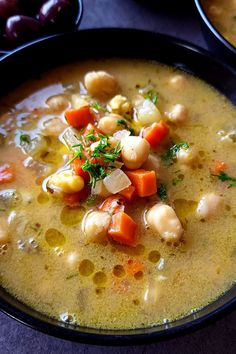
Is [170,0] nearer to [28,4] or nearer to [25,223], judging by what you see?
[28,4]

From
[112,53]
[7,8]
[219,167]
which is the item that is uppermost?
[7,8]

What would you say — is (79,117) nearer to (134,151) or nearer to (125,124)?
(125,124)

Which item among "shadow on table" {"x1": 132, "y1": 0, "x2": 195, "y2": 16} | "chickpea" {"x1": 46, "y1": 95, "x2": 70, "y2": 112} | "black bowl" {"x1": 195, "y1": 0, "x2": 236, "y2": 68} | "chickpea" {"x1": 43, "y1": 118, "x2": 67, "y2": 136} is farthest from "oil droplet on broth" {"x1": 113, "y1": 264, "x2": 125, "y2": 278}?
"shadow on table" {"x1": 132, "y1": 0, "x2": 195, "y2": 16}

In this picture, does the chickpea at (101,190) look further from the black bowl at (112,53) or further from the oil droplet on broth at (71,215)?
the black bowl at (112,53)

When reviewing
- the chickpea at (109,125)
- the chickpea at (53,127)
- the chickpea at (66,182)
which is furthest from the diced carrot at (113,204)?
the chickpea at (53,127)

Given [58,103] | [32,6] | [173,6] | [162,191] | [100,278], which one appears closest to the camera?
[100,278]

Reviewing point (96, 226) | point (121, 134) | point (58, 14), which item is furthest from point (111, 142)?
point (58, 14)
